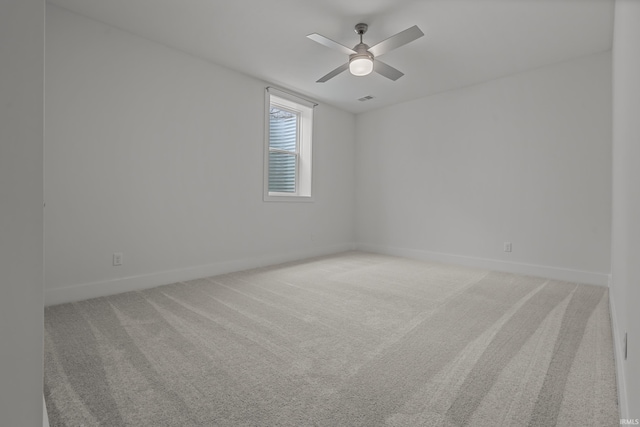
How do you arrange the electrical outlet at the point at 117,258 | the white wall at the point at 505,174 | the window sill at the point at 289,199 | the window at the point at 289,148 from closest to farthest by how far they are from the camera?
the electrical outlet at the point at 117,258 → the white wall at the point at 505,174 → the window sill at the point at 289,199 → the window at the point at 289,148

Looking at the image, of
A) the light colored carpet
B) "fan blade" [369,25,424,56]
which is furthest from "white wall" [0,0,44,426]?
"fan blade" [369,25,424,56]

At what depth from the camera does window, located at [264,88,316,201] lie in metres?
4.48

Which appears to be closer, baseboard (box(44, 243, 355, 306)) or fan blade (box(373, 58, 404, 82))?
baseboard (box(44, 243, 355, 306))

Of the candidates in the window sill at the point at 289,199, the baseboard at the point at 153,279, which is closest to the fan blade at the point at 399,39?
A: the window sill at the point at 289,199

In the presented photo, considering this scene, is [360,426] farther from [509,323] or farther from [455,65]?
[455,65]

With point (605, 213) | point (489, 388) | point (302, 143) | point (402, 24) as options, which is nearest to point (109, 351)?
point (489, 388)

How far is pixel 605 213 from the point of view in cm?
325

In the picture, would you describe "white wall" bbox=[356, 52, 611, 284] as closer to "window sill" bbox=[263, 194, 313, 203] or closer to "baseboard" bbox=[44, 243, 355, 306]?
"window sill" bbox=[263, 194, 313, 203]

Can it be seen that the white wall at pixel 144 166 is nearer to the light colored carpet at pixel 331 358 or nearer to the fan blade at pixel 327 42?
the light colored carpet at pixel 331 358

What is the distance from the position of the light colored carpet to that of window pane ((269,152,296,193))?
2.04 m

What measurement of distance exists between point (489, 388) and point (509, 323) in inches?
38.9

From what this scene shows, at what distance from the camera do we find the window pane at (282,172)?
4.57 meters

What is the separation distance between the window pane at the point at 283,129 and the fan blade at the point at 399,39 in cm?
210

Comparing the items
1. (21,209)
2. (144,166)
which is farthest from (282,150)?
(21,209)
